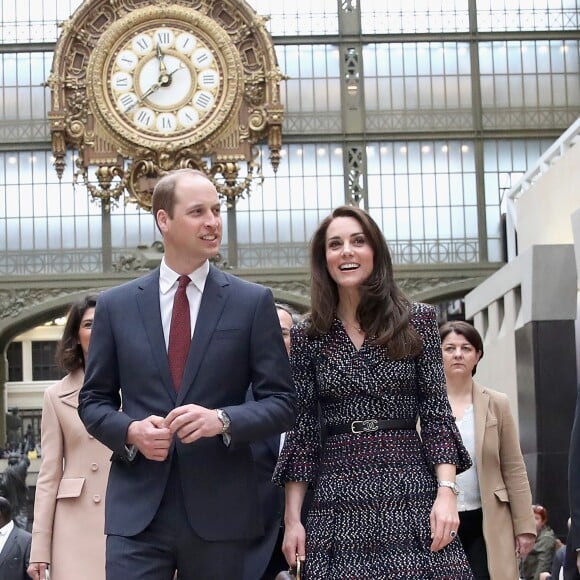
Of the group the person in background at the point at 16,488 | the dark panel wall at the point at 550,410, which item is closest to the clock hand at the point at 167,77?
the person in background at the point at 16,488

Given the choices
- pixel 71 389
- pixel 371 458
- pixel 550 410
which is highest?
pixel 71 389

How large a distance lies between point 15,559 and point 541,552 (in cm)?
592

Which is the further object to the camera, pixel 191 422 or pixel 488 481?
pixel 488 481

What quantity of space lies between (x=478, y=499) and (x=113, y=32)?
843 inches

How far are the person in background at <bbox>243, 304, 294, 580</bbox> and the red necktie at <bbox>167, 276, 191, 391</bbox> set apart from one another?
15.8 inches

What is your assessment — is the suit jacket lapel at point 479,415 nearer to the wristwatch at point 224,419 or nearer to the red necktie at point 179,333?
the red necktie at point 179,333

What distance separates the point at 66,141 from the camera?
91.3 feet

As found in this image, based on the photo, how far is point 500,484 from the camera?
7168 millimetres

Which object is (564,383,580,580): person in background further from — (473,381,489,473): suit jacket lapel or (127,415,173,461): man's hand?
(473,381,489,473): suit jacket lapel

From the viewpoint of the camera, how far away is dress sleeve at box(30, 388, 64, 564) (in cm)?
634

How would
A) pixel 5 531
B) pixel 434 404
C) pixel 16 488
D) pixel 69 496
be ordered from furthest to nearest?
pixel 16 488, pixel 5 531, pixel 69 496, pixel 434 404

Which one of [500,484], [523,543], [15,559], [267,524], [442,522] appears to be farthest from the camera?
[15,559]

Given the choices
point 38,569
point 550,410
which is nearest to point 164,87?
point 550,410

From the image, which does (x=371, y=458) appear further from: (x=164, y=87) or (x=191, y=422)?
(x=164, y=87)
